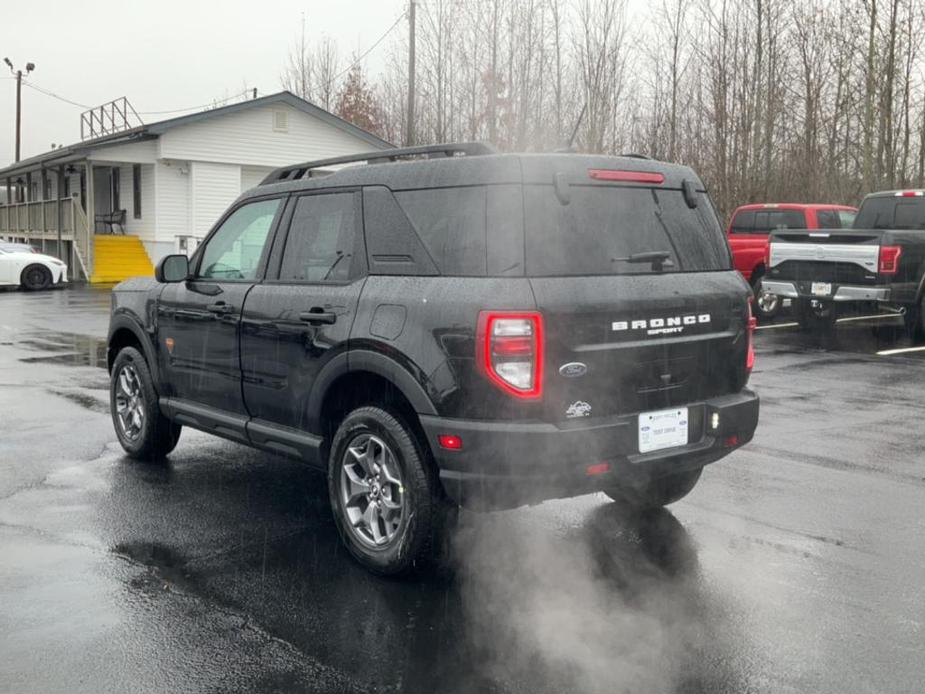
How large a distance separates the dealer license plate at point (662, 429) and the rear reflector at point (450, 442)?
32.9 inches

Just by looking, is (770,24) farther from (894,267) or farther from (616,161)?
(616,161)

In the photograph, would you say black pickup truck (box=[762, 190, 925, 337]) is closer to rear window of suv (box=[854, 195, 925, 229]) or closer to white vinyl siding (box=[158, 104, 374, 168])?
rear window of suv (box=[854, 195, 925, 229])

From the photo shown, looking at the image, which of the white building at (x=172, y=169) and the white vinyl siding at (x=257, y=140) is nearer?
the white building at (x=172, y=169)

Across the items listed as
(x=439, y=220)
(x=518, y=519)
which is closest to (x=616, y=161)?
(x=439, y=220)

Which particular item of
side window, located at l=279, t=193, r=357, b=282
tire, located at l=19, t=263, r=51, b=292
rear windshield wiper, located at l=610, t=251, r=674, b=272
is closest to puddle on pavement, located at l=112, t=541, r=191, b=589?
side window, located at l=279, t=193, r=357, b=282

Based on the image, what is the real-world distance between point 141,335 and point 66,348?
25.1 feet

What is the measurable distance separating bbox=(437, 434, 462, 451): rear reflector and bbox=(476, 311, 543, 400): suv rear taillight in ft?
0.99

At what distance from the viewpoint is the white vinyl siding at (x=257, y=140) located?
101 ft

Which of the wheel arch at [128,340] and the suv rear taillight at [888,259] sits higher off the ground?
the suv rear taillight at [888,259]

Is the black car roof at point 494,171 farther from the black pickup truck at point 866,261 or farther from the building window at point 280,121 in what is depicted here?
the building window at point 280,121

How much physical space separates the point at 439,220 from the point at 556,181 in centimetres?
56

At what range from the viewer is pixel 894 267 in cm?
1299

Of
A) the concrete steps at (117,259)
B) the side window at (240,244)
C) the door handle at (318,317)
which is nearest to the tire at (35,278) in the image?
the concrete steps at (117,259)

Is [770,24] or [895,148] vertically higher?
[770,24]
